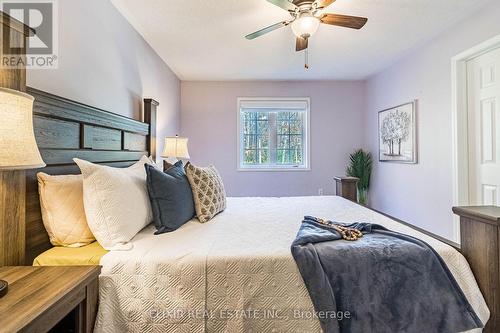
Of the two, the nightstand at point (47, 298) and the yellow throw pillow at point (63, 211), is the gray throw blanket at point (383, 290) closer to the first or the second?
the nightstand at point (47, 298)

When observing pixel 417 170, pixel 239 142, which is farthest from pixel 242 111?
pixel 417 170

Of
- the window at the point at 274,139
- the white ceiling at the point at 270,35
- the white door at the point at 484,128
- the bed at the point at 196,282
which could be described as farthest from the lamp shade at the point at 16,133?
the window at the point at 274,139

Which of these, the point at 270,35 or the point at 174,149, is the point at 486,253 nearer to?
the point at 270,35

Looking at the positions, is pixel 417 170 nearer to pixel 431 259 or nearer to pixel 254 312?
pixel 431 259

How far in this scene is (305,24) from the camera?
193cm

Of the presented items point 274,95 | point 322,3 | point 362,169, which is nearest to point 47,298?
point 322,3

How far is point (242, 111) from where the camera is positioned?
446cm

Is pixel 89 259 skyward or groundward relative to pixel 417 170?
groundward

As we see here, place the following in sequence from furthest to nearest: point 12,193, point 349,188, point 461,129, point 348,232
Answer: point 349,188, point 461,129, point 348,232, point 12,193

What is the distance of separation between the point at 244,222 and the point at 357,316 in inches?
34.7

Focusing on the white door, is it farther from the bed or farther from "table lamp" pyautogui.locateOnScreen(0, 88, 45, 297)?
"table lamp" pyautogui.locateOnScreen(0, 88, 45, 297)

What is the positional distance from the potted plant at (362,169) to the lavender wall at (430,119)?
0.40 metres

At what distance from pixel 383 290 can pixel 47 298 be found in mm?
1312

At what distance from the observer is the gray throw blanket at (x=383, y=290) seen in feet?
3.69
